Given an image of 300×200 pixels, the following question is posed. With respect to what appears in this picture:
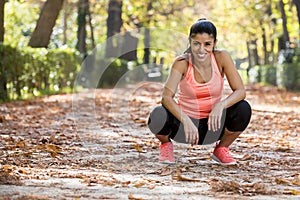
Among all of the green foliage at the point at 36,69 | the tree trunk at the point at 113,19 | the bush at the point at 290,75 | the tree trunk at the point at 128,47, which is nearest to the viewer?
the green foliage at the point at 36,69

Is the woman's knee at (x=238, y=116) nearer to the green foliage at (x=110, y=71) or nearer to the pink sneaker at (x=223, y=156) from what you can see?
the pink sneaker at (x=223, y=156)

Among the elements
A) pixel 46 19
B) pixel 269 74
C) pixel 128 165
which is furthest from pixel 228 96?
pixel 269 74

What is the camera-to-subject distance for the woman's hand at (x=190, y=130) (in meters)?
6.09

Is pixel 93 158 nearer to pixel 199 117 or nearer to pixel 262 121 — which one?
pixel 199 117

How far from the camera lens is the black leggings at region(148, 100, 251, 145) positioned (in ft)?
20.5

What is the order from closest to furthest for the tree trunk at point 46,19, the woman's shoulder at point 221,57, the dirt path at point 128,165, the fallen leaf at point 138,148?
the dirt path at point 128,165 < the woman's shoulder at point 221,57 < the fallen leaf at point 138,148 < the tree trunk at point 46,19

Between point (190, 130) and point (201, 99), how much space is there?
1.30 feet

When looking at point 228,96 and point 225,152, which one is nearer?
point 228,96

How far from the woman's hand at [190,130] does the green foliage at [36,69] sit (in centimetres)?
1075

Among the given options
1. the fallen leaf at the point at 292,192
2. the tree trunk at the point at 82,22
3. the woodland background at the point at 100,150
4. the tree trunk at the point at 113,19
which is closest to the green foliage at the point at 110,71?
the tree trunk at the point at 113,19

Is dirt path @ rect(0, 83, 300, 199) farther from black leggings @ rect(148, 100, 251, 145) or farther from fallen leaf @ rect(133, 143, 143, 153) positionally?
black leggings @ rect(148, 100, 251, 145)

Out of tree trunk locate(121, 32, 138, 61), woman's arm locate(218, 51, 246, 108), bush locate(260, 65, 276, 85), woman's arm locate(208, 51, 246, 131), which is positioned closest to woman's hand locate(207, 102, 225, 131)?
woman's arm locate(208, 51, 246, 131)

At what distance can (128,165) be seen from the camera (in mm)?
6309

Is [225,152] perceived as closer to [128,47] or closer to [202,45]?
[202,45]
